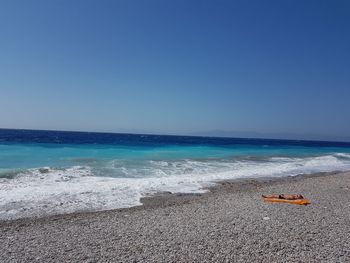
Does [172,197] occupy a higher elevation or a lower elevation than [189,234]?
lower

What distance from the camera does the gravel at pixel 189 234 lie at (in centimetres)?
461

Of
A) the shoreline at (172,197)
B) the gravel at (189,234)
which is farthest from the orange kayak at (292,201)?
the shoreline at (172,197)

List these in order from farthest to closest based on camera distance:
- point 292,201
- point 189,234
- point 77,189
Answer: point 77,189
point 292,201
point 189,234

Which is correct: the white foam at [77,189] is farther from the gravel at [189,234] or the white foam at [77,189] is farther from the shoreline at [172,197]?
the gravel at [189,234]

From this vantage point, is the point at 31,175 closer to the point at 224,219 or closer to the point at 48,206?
the point at 48,206

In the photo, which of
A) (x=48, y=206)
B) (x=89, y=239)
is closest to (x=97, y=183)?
(x=48, y=206)

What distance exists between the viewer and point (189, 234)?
5543 mm

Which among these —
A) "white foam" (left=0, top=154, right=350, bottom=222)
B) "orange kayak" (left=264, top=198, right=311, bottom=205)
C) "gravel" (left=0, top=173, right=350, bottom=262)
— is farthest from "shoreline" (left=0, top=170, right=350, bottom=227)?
"orange kayak" (left=264, top=198, right=311, bottom=205)

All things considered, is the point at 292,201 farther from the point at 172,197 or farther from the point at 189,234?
the point at 189,234

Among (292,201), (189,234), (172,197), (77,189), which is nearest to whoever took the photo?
(189,234)

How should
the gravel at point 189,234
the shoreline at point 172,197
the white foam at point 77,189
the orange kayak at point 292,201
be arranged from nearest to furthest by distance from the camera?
the gravel at point 189,234 → the shoreline at point 172,197 → the white foam at point 77,189 → the orange kayak at point 292,201

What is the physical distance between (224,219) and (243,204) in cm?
185

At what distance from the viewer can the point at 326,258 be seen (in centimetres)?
459

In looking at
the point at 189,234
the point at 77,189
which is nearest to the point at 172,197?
the point at 77,189
